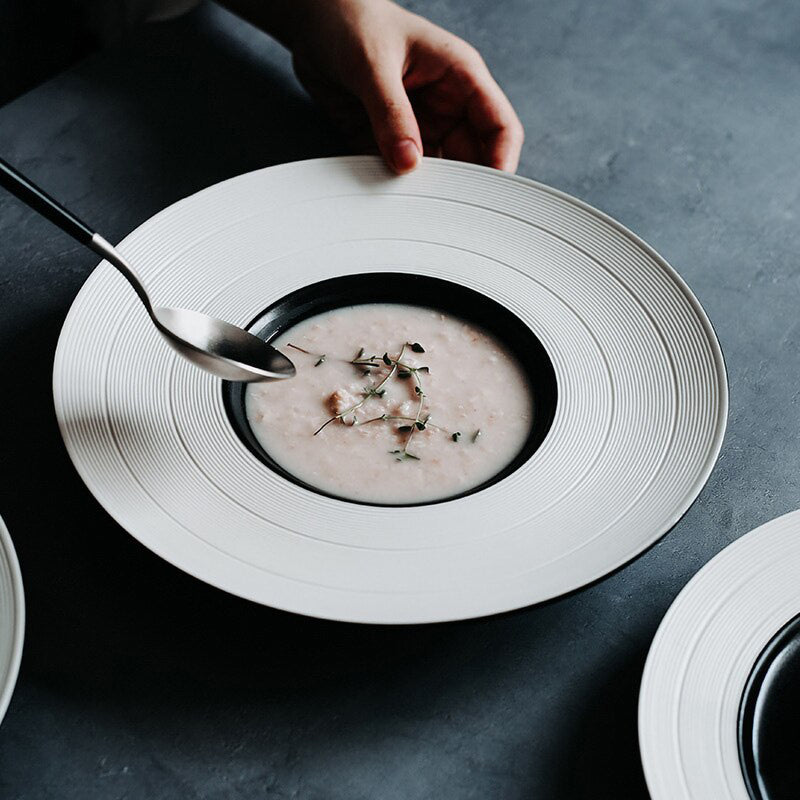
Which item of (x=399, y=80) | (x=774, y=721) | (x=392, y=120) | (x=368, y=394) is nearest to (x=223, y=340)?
(x=368, y=394)

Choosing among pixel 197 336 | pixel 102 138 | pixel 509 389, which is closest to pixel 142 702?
pixel 197 336

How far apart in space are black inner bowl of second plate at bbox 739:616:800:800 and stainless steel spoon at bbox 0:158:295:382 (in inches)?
21.0

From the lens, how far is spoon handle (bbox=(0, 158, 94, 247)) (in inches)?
36.2

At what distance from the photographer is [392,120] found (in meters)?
1.25

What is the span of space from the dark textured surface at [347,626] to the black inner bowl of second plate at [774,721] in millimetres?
96

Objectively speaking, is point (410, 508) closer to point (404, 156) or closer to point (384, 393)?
point (384, 393)

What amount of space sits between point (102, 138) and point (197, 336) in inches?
20.7

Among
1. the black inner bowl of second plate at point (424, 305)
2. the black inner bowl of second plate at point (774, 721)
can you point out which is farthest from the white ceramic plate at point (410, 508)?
the black inner bowl of second plate at point (774, 721)

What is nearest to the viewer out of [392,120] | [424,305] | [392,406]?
[392,406]

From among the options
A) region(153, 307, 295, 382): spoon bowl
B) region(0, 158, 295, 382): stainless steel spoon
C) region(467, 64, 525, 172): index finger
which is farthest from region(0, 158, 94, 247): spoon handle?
region(467, 64, 525, 172): index finger

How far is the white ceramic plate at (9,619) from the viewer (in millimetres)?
706

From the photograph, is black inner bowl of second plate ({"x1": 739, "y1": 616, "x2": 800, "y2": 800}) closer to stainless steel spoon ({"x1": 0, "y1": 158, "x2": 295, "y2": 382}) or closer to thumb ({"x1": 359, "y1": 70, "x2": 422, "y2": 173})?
stainless steel spoon ({"x1": 0, "y1": 158, "x2": 295, "y2": 382})

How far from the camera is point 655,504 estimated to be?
2.85ft

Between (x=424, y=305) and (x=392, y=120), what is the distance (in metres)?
0.27
